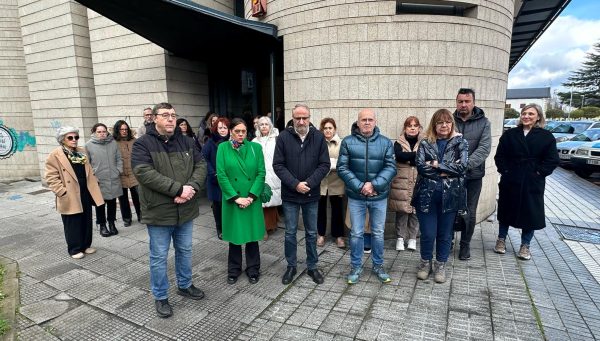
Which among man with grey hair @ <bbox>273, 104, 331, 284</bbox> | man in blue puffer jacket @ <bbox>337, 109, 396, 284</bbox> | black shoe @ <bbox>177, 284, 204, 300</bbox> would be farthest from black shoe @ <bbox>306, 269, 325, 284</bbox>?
black shoe @ <bbox>177, 284, 204, 300</bbox>

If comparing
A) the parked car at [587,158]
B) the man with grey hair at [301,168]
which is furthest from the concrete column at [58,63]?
the parked car at [587,158]

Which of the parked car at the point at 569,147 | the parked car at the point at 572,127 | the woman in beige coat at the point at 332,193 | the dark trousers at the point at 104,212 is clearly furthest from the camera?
the parked car at the point at 572,127

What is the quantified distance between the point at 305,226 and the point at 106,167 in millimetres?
3685

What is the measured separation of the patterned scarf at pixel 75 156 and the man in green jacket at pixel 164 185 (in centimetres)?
216

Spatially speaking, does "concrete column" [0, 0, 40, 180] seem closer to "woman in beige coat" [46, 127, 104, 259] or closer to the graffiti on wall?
the graffiti on wall

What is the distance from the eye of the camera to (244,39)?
20.7 ft

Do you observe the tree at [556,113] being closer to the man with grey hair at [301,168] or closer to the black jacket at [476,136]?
the black jacket at [476,136]

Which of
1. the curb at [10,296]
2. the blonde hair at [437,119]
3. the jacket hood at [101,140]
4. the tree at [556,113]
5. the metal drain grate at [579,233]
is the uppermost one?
the tree at [556,113]

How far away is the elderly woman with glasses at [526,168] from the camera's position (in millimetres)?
4191

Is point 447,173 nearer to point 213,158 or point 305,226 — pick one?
point 305,226

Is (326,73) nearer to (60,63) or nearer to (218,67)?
(218,67)

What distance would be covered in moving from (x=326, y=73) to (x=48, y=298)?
4.68m

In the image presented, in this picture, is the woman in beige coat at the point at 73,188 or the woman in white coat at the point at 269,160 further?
the woman in white coat at the point at 269,160

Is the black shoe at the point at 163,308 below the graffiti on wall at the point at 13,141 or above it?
below
